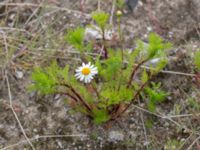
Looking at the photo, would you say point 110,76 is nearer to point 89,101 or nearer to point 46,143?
point 89,101

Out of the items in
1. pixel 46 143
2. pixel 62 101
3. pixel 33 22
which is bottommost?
pixel 46 143

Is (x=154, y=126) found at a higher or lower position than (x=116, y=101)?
lower

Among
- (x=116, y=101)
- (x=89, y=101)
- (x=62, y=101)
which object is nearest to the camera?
(x=116, y=101)

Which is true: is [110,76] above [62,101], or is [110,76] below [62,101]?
above

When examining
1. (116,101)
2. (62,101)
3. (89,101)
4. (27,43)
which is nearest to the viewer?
(116,101)

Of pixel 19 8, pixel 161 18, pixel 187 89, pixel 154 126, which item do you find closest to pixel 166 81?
pixel 187 89

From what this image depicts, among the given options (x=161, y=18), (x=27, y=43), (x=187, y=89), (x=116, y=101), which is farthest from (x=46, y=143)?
(x=161, y=18)

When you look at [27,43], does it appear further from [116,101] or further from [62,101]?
[116,101]

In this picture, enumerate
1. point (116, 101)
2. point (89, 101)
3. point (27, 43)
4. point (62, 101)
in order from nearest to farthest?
point (116, 101) < point (89, 101) < point (62, 101) < point (27, 43)

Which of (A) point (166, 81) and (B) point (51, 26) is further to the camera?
(B) point (51, 26)
